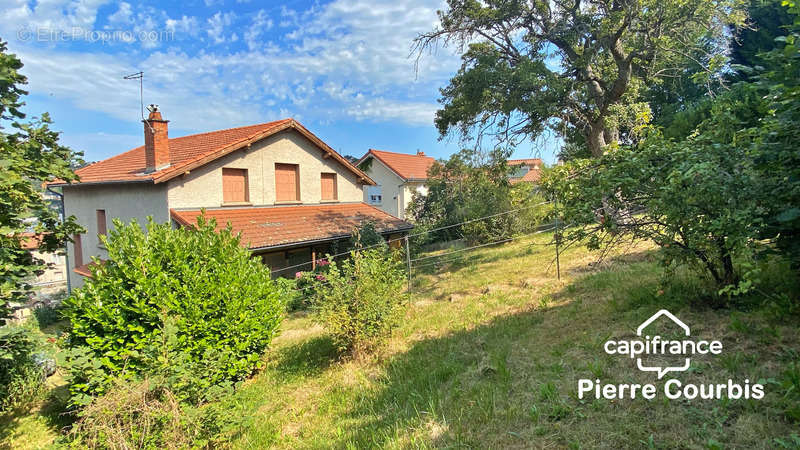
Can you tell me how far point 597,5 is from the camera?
1199cm

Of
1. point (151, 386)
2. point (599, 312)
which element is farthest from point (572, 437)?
point (151, 386)

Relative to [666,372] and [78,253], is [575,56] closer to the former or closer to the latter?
[666,372]

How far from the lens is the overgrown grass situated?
3139 millimetres

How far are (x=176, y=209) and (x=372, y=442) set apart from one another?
38.9 feet

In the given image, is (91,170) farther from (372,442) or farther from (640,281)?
(640,281)

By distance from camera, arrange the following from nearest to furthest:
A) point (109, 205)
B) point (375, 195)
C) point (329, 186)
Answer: point (109, 205), point (329, 186), point (375, 195)

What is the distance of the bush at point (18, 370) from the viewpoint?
4.54 m

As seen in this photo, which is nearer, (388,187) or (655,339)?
(655,339)

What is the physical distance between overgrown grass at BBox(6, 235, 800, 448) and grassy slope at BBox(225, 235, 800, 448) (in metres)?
0.02

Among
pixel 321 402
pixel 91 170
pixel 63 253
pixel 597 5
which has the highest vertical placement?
pixel 597 5

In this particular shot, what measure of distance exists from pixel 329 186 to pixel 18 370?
13058 mm

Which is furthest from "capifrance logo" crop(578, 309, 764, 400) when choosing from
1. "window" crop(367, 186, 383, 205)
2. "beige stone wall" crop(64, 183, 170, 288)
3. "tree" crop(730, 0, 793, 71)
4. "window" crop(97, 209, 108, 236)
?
"window" crop(367, 186, 383, 205)

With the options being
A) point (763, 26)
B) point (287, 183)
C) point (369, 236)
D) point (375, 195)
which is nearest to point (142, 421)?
point (369, 236)

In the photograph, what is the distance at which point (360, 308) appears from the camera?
623cm
